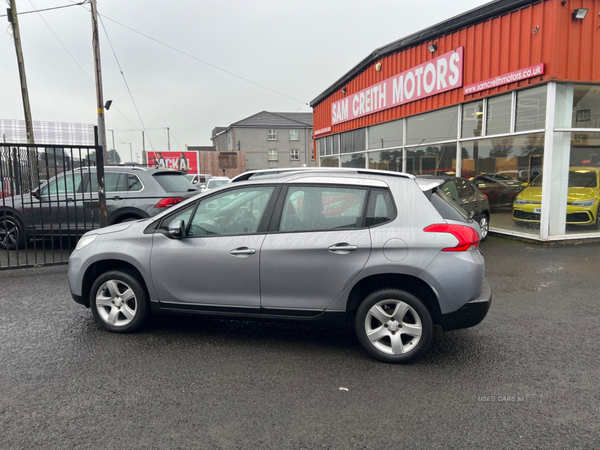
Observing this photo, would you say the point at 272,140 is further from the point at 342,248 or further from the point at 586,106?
the point at 342,248

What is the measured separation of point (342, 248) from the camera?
12.5 ft

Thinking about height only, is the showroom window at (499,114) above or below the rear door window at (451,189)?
above

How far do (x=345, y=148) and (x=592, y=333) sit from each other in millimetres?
15113

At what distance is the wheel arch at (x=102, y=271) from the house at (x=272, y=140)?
49.5 m

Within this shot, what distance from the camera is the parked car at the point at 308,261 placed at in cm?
373

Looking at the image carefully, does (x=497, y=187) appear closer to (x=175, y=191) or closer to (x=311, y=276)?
(x=175, y=191)

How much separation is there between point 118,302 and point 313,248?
2.12 metres

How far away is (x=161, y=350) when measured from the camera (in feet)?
13.6

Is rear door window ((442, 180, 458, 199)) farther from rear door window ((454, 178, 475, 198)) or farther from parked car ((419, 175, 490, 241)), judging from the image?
rear door window ((454, 178, 475, 198))

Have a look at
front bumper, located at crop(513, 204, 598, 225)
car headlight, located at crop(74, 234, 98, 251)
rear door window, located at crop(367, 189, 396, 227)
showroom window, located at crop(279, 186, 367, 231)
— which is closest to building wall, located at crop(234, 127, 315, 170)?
front bumper, located at crop(513, 204, 598, 225)

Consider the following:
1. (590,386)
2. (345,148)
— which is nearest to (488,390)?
(590,386)

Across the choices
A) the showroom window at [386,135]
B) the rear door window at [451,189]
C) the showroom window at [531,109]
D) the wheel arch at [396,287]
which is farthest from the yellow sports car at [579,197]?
the wheel arch at [396,287]

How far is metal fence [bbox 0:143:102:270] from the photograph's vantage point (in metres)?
7.62

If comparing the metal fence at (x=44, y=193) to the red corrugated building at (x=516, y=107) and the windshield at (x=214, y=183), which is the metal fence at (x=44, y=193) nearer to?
the red corrugated building at (x=516, y=107)
